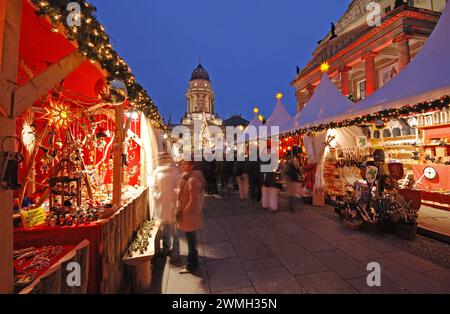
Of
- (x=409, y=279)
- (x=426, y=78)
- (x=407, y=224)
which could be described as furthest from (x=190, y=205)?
(x=426, y=78)

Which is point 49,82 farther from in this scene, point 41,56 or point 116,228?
point 41,56

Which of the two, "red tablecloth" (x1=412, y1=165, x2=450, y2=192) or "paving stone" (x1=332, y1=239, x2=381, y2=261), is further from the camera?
"red tablecloth" (x1=412, y1=165, x2=450, y2=192)

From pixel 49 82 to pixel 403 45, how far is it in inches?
684

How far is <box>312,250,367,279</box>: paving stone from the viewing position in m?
3.94

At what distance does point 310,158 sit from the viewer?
10.2 m

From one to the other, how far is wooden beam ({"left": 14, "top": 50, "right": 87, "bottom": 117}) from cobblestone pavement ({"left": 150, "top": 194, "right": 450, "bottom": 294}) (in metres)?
3.26

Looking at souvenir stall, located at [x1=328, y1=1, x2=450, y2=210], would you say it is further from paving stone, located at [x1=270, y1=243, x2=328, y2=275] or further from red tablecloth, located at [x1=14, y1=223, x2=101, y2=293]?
red tablecloth, located at [x1=14, y1=223, x2=101, y2=293]

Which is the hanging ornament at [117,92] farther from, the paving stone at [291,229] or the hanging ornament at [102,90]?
the paving stone at [291,229]

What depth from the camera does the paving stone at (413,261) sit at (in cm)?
405

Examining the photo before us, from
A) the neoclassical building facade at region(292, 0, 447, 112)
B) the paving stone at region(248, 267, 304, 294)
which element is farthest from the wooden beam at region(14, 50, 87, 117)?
the neoclassical building facade at region(292, 0, 447, 112)

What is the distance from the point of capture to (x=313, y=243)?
532cm

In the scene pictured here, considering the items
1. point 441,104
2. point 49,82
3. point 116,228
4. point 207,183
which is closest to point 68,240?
point 116,228
